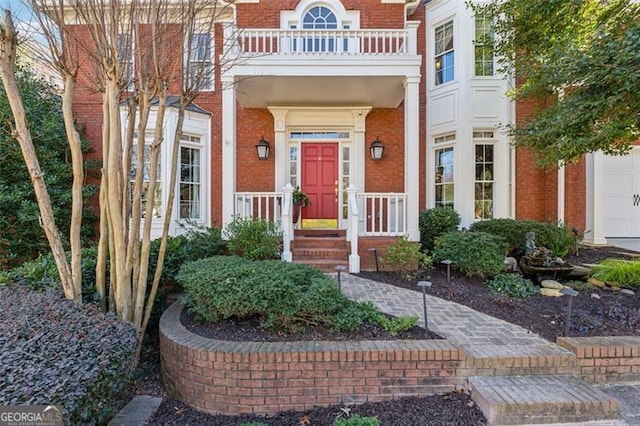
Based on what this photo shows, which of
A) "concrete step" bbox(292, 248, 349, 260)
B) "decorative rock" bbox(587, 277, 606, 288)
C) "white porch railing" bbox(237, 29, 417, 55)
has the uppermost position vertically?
"white porch railing" bbox(237, 29, 417, 55)

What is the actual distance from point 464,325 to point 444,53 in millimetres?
7572

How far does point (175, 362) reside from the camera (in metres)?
3.09

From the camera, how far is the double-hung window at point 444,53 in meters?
8.34

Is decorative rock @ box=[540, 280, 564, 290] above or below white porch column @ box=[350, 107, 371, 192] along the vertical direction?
below

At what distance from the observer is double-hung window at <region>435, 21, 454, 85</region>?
27.4 feet

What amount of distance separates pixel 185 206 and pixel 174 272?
371 cm

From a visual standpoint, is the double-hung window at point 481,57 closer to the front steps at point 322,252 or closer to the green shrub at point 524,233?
the green shrub at point 524,233

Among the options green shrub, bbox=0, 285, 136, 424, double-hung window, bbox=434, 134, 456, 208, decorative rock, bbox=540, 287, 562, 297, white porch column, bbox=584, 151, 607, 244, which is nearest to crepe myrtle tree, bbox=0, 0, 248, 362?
→ green shrub, bbox=0, 285, 136, 424

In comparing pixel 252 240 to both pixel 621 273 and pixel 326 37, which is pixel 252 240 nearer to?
pixel 326 37

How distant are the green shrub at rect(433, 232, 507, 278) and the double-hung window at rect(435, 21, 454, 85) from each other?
496 centimetres

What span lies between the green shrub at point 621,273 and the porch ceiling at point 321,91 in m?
5.12

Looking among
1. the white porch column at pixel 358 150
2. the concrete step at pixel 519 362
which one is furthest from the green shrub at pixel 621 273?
the white porch column at pixel 358 150

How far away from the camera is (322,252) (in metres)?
6.25

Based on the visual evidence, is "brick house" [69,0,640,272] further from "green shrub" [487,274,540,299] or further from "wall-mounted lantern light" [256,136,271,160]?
"green shrub" [487,274,540,299]
